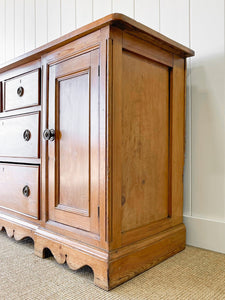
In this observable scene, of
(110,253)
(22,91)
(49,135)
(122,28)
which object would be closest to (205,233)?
(110,253)

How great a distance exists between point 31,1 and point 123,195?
193 centimetres

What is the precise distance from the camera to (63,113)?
1.10 metres

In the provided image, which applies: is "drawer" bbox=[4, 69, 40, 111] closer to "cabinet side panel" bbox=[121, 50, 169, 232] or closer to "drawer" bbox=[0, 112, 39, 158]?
"drawer" bbox=[0, 112, 39, 158]

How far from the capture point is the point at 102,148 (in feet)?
3.05

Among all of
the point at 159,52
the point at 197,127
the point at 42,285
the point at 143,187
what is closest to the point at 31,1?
the point at 159,52

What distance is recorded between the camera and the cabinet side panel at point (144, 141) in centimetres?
100

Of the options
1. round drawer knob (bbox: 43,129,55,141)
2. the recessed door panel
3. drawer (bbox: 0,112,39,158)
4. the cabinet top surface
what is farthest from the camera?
drawer (bbox: 0,112,39,158)

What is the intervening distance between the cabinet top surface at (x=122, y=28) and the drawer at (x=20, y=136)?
0.87 ft

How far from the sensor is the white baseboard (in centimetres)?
121

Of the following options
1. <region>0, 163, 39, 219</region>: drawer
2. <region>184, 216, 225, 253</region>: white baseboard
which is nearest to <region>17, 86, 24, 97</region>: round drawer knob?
<region>0, 163, 39, 219</region>: drawer

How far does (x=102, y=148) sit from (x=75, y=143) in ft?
0.53

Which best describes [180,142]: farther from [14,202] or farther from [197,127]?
[14,202]

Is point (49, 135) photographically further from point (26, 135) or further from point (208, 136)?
point (208, 136)

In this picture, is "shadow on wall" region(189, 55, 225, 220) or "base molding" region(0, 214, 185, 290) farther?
"shadow on wall" region(189, 55, 225, 220)
